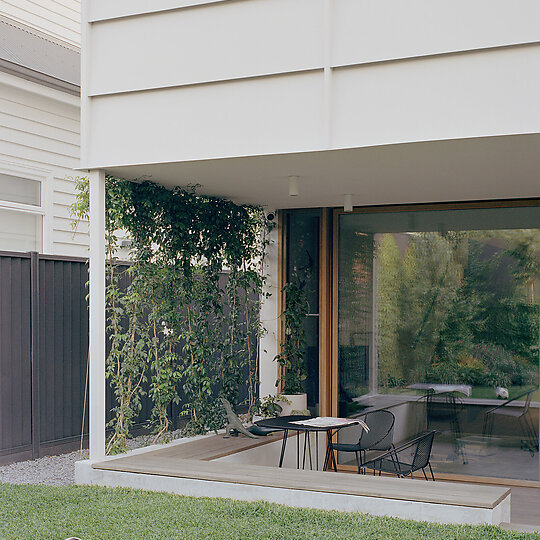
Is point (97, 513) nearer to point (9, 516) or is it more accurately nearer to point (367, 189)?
point (9, 516)

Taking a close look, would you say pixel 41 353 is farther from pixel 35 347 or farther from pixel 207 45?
pixel 207 45

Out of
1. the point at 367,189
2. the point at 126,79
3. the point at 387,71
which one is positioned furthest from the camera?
the point at 367,189

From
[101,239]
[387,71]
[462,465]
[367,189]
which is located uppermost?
[387,71]

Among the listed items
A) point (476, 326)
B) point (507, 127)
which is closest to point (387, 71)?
point (507, 127)

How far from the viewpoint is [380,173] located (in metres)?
6.42

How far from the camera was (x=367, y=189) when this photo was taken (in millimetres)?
7250

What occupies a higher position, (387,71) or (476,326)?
(387,71)

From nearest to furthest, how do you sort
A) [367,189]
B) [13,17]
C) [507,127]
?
1. [507,127]
2. [367,189]
3. [13,17]

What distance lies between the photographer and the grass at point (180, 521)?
4.90 metres

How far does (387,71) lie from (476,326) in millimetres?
3356

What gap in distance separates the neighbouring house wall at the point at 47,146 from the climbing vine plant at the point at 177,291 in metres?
1.61

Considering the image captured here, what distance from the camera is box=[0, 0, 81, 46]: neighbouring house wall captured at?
378 inches

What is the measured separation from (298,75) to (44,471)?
4194 millimetres

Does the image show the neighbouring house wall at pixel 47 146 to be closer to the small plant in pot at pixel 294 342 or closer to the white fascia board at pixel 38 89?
the white fascia board at pixel 38 89
